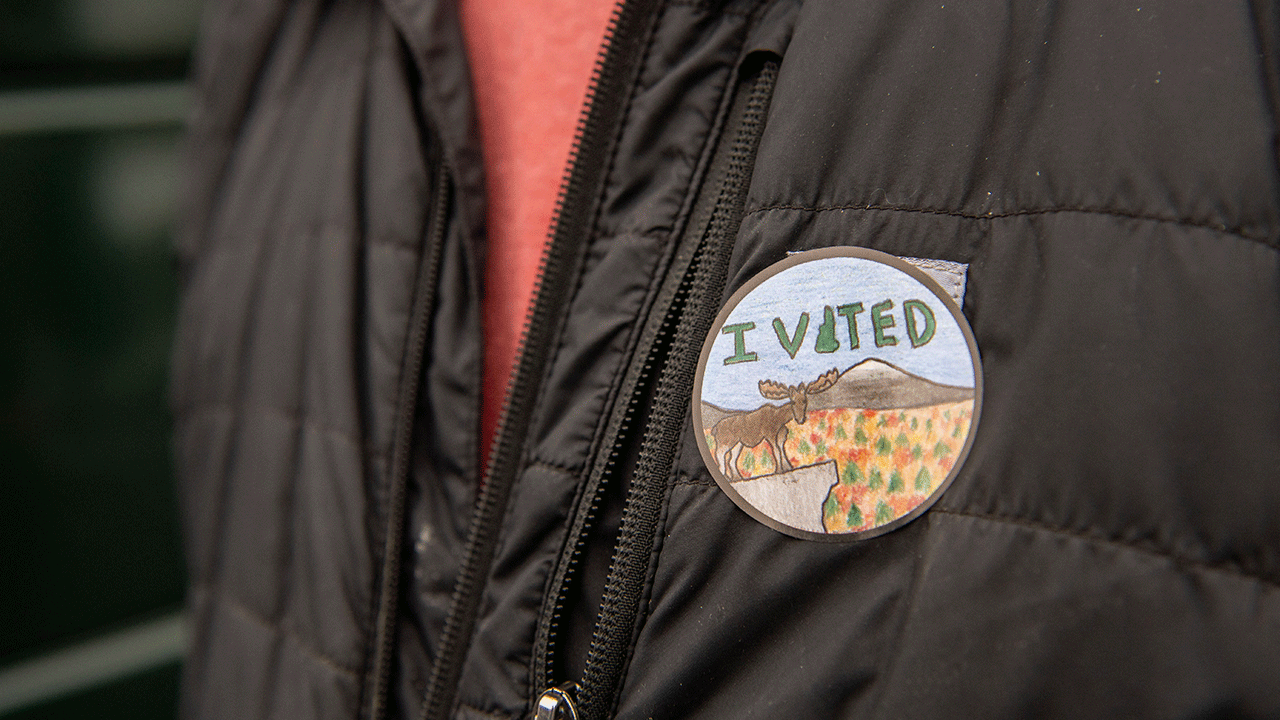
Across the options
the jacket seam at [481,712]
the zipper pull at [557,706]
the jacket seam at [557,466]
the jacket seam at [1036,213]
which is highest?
the jacket seam at [1036,213]

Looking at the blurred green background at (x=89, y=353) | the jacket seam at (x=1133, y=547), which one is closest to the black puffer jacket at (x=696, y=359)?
the jacket seam at (x=1133, y=547)

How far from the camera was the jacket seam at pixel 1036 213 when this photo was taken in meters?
0.39

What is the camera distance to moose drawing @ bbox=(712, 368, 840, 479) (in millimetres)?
472

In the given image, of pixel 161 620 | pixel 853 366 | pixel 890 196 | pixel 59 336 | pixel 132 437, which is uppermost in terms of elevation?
pixel 890 196

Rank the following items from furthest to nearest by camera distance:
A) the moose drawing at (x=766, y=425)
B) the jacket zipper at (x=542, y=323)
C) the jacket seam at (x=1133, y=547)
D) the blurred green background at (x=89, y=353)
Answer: the blurred green background at (x=89, y=353) < the jacket zipper at (x=542, y=323) < the moose drawing at (x=766, y=425) < the jacket seam at (x=1133, y=547)

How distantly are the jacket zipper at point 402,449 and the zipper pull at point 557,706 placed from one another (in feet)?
0.69

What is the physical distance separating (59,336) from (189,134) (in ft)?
1.21

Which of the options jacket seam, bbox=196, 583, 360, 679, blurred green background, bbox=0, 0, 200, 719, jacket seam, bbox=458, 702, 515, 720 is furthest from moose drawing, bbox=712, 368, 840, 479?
blurred green background, bbox=0, 0, 200, 719

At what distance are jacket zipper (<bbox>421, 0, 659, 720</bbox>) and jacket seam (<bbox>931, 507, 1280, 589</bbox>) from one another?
1.06 feet

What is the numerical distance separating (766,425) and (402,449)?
0.35 metres

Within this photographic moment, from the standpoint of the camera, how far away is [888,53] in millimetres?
485

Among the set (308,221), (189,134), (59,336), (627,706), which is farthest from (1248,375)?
(59,336)

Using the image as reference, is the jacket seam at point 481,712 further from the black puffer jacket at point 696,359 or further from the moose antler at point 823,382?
the moose antler at point 823,382

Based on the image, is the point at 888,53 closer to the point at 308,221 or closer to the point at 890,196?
the point at 890,196
